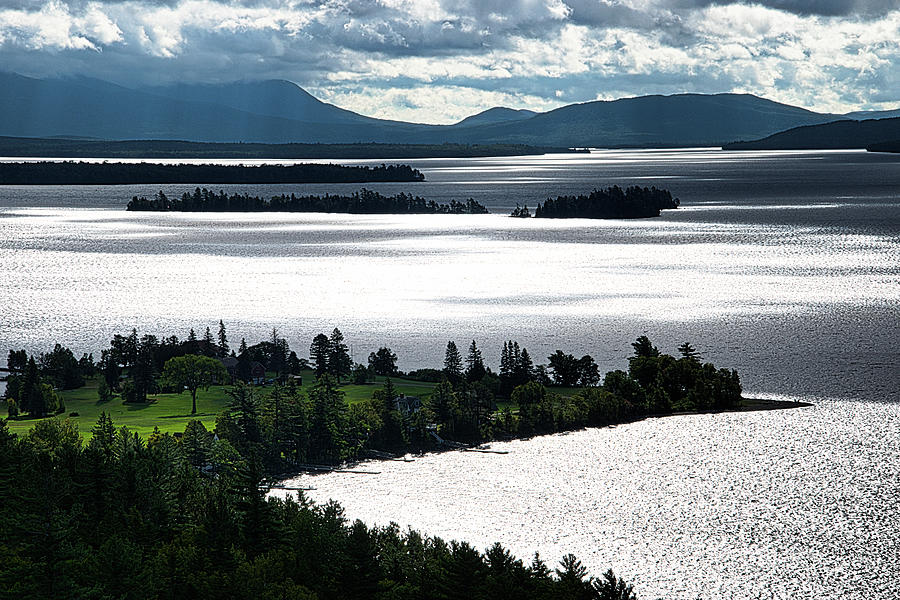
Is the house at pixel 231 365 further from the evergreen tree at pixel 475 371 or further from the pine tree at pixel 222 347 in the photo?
the evergreen tree at pixel 475 371

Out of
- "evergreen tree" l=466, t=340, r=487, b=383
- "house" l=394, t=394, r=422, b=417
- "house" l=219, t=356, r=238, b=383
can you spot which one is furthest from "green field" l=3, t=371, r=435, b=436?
"house" l=219, t=356, r=238, b=383

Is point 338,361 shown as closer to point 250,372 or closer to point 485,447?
point 250,372

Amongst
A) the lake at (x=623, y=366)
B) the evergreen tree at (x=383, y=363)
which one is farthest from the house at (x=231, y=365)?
the evergreen tree at (x=383, y=363)

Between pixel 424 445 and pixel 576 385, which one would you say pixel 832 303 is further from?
pixel 424 445

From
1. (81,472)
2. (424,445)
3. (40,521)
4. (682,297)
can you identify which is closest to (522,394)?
(424,445)

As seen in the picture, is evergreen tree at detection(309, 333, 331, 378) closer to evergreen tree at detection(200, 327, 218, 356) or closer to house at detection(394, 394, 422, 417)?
evergreen tree at detection(200, 327, 218, 356)
